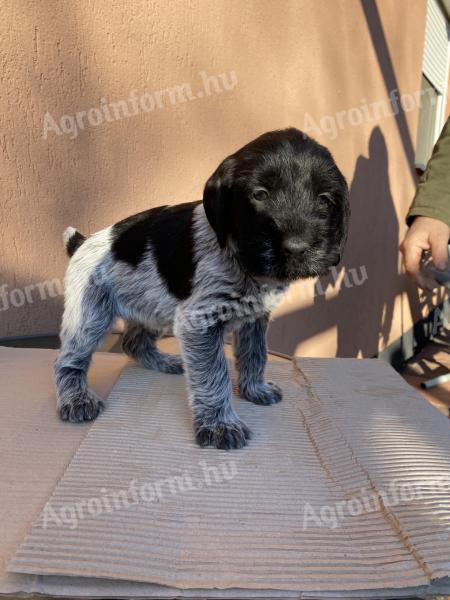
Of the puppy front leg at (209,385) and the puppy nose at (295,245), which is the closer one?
the puppy nose at (295,245)

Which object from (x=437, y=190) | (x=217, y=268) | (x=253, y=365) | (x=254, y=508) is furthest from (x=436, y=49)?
(x=254, y=508)

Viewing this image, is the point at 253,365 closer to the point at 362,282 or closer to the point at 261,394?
the point at 261,394

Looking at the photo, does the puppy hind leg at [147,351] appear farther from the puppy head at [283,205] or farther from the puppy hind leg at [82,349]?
the puppy head at [283,205]

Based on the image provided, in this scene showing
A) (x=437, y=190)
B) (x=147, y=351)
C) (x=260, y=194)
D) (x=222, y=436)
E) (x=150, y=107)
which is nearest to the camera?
(x=260, y=194)

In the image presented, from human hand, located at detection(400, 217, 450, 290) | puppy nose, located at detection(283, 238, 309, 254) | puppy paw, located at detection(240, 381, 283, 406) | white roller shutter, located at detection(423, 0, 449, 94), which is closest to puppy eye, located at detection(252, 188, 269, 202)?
puppy nose, located at detection(283, 238, 309, 254)

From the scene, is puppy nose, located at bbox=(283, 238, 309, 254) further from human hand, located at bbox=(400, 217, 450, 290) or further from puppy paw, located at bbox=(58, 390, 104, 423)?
human hand, located at bbox=(400, 217, 450, 290)

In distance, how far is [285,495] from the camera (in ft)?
4.40

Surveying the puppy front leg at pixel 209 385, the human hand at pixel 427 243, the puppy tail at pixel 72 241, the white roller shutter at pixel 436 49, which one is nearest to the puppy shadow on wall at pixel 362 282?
the human hand at pixel 427 243

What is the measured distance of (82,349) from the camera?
1.83 metres

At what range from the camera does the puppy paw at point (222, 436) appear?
1.59 meters

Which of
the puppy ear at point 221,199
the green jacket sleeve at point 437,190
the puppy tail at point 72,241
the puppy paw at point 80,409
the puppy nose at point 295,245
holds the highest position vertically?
the puppy ear at point 221,199

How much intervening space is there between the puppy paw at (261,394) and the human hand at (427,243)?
3.92 feet

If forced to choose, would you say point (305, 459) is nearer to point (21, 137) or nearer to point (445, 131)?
point (21, 137)

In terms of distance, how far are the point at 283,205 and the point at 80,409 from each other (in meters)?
1.08
